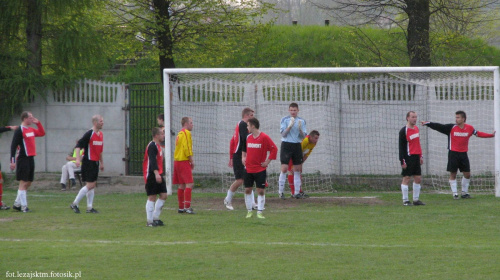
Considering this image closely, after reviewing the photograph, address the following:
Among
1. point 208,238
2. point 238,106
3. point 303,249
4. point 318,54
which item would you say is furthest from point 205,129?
point 318,54

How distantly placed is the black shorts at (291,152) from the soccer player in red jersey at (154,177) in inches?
177

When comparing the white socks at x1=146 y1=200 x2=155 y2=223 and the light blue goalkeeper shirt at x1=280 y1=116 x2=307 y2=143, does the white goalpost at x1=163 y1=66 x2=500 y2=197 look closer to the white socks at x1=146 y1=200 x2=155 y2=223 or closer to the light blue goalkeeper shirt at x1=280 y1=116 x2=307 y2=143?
the light blue goalkeeper shirt at x1=280 y1=116 x2=307 y2=143

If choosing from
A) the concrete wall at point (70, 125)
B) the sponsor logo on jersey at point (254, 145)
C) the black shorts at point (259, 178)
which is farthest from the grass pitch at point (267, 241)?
the concrete wall at point (70, 125)

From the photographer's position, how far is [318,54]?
112 feet

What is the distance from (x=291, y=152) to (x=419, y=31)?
7781 mm

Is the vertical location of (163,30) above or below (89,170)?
above

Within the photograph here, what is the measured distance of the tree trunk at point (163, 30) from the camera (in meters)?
21.7

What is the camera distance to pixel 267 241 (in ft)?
30.1

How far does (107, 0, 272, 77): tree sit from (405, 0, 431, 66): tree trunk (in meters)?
5.85

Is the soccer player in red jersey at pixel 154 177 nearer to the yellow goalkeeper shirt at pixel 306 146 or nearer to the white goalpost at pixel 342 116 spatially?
the yellow goalkeeper shirt at pixel 306 146

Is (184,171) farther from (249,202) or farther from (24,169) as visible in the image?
(24,169)

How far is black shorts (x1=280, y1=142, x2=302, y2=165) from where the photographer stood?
48.1 ft

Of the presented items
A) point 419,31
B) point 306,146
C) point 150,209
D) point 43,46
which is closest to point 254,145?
point 150,209

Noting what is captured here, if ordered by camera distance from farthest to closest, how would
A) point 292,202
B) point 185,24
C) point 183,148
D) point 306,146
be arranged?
point 185,24, point 306,146, point 292,202, point 183,148
